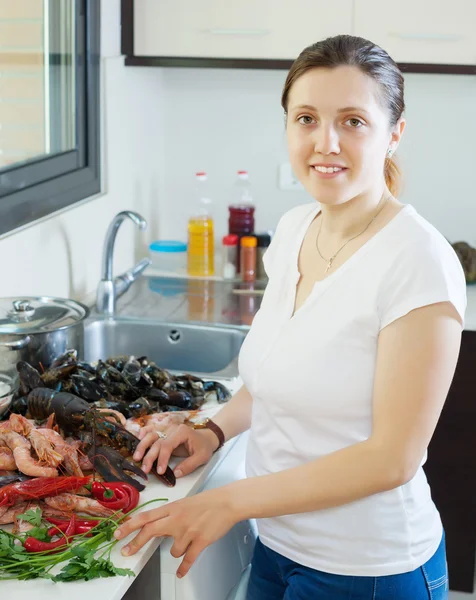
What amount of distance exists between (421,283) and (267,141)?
1.86 meters

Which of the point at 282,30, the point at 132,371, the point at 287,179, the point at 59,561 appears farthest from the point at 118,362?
the point at 287,179

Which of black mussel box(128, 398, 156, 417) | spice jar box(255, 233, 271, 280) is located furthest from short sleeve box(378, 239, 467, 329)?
spice jar box(255, 233, 271, 280)

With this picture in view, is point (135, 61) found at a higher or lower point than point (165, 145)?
higher

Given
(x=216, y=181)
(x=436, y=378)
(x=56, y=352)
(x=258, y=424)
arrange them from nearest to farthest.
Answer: (x=436, y=378) < (x=258, y=424) < (x=56, y=352) < (x=216, y=181)

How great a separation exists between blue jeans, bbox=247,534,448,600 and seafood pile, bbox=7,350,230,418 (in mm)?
427

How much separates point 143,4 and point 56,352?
128cm

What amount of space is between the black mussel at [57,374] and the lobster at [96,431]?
0.06 metres

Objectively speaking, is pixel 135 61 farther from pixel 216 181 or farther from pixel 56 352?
pixel 56 352

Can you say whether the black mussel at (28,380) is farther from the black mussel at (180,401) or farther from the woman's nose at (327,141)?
the woman's nose at (327,141)

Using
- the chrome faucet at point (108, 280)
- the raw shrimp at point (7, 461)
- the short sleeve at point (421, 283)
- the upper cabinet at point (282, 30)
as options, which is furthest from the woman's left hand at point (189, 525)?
the upper cabinet at point (282, 30)

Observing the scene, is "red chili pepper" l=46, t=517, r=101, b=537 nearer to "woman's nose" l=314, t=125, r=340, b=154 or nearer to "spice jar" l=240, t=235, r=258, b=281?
"woman's nose" l=314, t=125, r=340, b=154

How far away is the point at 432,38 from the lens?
2572 millimetres

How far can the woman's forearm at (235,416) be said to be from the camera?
5.43 feet

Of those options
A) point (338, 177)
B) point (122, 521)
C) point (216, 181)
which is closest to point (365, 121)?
point (338, 177)
